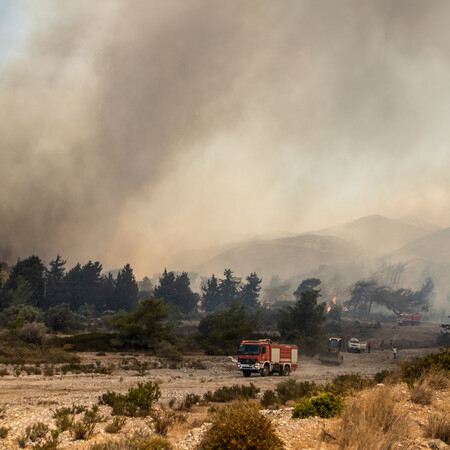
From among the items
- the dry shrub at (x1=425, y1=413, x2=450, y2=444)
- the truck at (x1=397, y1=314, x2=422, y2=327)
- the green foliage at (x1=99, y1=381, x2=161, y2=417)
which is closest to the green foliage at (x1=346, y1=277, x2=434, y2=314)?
the truck at (x1=397, y1=314, x2=422, y2=327)

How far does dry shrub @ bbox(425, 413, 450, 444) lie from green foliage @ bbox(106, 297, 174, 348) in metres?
41.4

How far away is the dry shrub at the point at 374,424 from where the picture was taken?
792cm

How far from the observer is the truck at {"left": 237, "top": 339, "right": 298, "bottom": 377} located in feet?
103

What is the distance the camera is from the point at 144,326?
49.4 metres

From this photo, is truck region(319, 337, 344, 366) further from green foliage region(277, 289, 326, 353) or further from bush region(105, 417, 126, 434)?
bush region(105, 417, 126, 434)

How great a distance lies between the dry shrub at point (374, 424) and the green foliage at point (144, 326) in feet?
133

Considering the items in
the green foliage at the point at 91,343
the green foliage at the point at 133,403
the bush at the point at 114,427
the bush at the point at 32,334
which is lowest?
the green foliage at the point at 91,343

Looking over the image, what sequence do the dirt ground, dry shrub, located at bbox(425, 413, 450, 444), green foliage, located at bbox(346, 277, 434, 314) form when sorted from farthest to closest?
1. green foliage, located at bbox(346, 277, 434, 314)
2. the dirt ground
3. dry shrub, located at bbox(425, 413, 450, 444)

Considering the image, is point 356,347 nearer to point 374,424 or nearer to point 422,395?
point 422,395

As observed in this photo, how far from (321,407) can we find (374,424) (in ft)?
9.41

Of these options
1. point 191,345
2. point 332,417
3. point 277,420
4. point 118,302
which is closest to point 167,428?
point 277,420

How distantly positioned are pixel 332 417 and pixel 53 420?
973 centimetres

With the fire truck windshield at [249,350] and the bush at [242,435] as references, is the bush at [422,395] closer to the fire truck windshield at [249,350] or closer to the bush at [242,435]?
the bush at [242,435]

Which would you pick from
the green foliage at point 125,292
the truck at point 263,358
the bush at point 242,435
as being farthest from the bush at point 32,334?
the green foliage at point 125,292
